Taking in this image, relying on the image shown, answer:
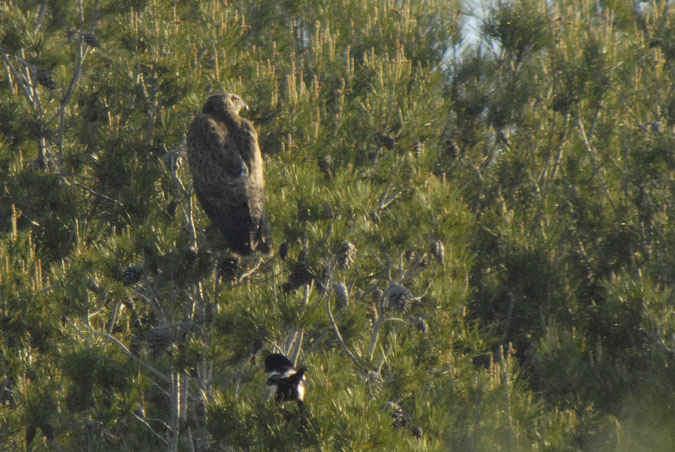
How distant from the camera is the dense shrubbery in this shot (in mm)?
3867

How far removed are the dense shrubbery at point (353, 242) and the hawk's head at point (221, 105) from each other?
0.10m

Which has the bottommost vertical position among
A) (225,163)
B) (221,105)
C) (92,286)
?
(92,286)

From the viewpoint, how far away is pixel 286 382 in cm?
319

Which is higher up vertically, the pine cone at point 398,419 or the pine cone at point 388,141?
the pine cone at point 388,141

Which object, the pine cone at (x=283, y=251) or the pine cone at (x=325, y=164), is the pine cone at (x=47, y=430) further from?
the pine cone at (x=325, y=164)

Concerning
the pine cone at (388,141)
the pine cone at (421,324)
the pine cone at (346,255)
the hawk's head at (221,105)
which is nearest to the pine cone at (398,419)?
the pine cone at (346,255)

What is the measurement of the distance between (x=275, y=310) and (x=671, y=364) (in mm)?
2275

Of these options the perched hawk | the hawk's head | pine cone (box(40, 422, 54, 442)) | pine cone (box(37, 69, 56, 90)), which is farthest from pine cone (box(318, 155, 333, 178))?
pine cone (box(40, 422, 54, 442))

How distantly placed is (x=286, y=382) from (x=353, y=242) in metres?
1.13

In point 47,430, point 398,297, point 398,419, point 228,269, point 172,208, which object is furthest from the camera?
point 172,208

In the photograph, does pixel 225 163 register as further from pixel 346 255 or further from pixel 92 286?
pixel 346 255

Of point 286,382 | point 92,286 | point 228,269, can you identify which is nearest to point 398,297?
point 228,269

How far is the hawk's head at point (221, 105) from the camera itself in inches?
199

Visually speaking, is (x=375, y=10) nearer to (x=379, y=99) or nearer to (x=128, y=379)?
(x=379, y=99)
